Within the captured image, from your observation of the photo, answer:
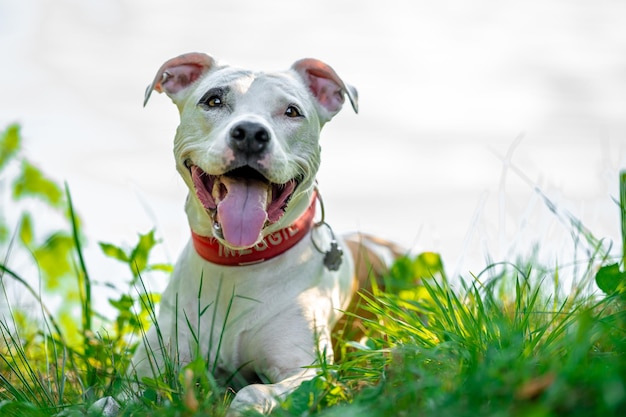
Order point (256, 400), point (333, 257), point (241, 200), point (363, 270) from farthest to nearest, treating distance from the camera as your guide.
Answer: point (363, 270)
point (333, 257)
point (241, 200)
point (256, 400)

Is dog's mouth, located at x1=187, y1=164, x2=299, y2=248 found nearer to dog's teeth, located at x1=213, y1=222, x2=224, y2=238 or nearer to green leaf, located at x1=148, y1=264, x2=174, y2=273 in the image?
dog's teeth, located at x1=213, y1=222, x2=224, y2=238

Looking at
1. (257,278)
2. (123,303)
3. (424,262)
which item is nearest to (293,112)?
(257,278)

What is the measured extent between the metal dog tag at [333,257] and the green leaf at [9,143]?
4119 millimetres

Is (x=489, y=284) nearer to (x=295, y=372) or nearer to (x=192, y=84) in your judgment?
(x=295, y=372)

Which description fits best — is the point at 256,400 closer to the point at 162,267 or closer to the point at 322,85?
the point at 162,267

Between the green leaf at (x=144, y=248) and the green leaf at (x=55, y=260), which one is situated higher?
the green leaf at (x=144, y=248)

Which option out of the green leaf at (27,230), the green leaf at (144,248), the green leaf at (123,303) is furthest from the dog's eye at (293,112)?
the green leaf at (27,230)

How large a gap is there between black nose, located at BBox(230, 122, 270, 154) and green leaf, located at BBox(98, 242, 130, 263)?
4.49ft

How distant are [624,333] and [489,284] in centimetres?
100

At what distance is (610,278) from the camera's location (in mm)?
3289

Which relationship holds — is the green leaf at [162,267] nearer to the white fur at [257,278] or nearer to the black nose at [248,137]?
the white fur at [257,278]

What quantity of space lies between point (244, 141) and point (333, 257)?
0.99 metres

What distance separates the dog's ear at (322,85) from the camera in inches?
172

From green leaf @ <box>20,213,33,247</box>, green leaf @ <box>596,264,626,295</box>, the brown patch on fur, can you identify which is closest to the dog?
the brown patch on fur
